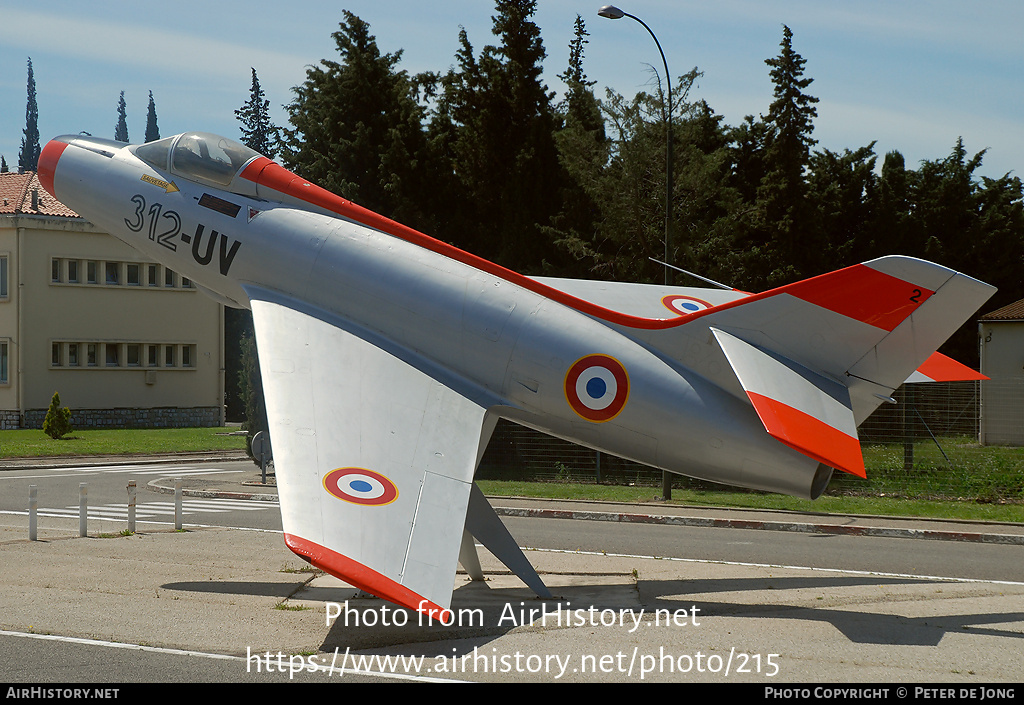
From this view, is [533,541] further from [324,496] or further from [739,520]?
[324,496]

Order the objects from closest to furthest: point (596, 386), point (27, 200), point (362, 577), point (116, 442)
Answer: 1. point (362, 577)
2. point (596, 386)
3. point (116, 442)
4. point (27, 200)

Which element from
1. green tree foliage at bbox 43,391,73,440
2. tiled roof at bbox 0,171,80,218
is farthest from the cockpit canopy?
tiled roof at bbox 0,171,80,218

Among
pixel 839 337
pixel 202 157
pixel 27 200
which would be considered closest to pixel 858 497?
pixel 839 337

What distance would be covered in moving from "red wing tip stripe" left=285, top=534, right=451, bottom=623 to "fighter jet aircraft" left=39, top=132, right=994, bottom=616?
2cm

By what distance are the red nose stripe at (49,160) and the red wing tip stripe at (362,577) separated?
8227 millimetres

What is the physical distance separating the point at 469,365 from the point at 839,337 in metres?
3.82

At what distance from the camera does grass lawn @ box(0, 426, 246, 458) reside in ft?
107

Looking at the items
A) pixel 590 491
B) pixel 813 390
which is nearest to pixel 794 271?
pixel 590 491

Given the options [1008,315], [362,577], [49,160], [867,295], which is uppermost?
[49,160]

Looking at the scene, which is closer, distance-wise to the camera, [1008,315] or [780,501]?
[780,501]

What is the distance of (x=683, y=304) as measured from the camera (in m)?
11.8

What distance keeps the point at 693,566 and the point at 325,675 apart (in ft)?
21.0

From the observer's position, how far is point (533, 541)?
1476 centimetres

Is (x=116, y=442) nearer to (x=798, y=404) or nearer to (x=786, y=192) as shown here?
(x=786, y=192)
